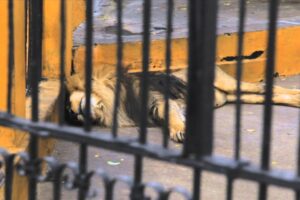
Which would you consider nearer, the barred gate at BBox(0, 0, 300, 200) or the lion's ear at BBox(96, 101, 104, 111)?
the barred gate at BBox(0, 0, 300, 200)

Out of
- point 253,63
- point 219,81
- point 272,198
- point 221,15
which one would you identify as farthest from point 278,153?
point 221,15

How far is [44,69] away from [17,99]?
188cm

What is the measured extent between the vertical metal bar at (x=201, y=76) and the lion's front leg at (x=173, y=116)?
3.44 meters

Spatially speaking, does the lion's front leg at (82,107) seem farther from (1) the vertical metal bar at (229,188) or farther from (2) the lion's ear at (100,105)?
(1) the vertical metal bar at (229,188)

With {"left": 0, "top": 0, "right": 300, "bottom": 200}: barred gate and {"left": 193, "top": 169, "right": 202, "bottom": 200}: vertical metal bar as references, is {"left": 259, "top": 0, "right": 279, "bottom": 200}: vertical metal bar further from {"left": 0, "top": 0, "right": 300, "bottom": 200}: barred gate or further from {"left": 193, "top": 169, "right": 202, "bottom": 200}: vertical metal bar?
{"left": 193, "top": 169, "right": 202, "bottom": 200}: vertical metal bar

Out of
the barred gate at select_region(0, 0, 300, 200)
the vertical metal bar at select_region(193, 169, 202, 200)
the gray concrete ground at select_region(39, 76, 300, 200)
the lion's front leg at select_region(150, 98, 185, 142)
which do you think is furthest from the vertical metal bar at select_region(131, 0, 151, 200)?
the lion's front leg at select_region(150, 98, 185, 142)

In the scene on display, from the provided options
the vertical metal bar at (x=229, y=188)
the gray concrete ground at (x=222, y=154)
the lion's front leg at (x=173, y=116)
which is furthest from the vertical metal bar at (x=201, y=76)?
the lion's front leg at (x=173, y=116)

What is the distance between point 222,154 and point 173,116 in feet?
2.64

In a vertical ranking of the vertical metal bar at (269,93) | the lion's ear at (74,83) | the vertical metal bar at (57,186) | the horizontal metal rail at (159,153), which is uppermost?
the vertical metal bar at (269,93)

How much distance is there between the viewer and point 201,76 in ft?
6.45

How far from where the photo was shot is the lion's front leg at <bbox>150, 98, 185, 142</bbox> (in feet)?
18.6

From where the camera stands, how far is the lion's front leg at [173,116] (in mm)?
5680

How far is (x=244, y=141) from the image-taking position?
18.4ft

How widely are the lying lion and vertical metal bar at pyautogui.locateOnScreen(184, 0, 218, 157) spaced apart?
12.0ft
